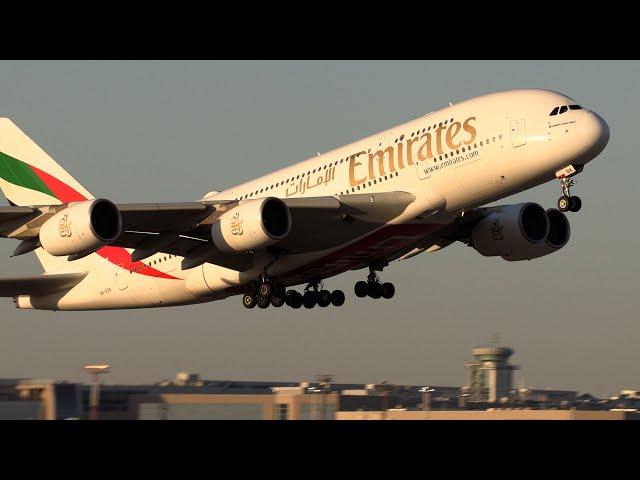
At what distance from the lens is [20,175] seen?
45406 millimetres

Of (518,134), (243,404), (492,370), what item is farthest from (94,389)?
(492,370)

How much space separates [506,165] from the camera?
104 feet

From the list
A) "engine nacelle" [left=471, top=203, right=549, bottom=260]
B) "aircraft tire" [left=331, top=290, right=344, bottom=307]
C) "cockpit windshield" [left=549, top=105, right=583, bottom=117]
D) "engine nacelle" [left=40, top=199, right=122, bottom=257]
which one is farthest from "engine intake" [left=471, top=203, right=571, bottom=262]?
"engine nacelle" [left=40, top=199, right=122, bottom=257]

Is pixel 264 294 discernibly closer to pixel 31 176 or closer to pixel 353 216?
pixel 353 216

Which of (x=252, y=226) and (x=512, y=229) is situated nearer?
(x=252, y=226)

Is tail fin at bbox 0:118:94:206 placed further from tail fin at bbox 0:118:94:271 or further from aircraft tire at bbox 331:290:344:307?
aircraft tire at bbox 331:290:344:307

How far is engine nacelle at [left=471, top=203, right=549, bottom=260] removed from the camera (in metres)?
38.3

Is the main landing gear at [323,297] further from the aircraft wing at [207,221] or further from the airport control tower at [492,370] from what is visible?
the airport control tower at [492,370]

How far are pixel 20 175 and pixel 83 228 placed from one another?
1448cm

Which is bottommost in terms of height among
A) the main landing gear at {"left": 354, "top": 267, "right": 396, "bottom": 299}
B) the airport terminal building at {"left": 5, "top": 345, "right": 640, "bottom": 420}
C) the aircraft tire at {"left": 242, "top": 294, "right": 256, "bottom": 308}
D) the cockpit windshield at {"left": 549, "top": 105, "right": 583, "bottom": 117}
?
the airport terminal building at {"left": 5, "top": 345, "right": 640, "bottom": 420}

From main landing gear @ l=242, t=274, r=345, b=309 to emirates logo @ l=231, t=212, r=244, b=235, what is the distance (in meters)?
4.08

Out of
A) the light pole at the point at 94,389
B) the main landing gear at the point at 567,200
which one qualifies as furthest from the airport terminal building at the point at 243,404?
the main landing gear at the point at 567,200
